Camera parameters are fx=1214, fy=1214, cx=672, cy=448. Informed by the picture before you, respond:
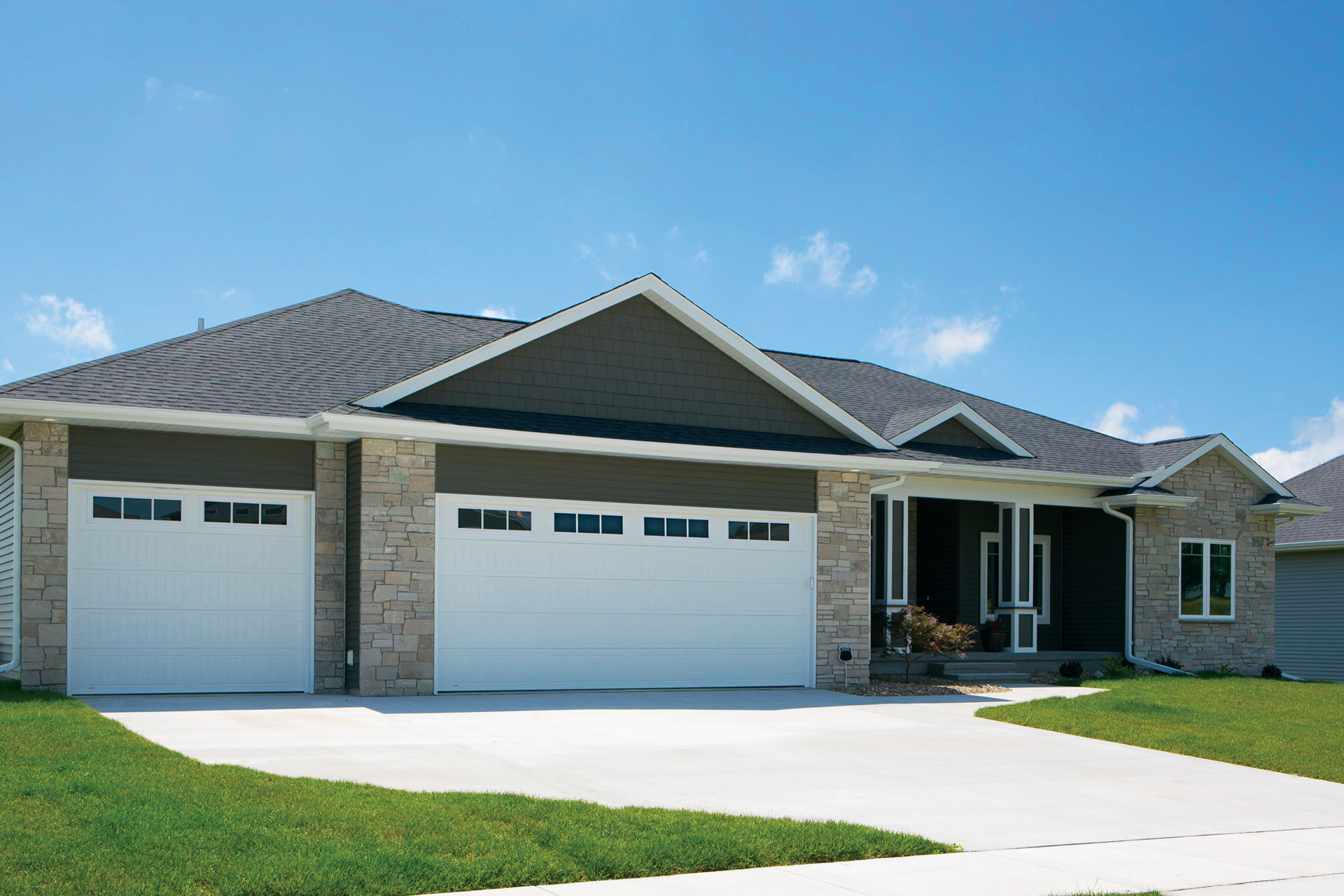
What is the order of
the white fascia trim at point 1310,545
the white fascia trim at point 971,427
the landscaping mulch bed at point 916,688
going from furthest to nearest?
the white fascia trim at point 1310,545
the white fascia trim at point 971,427
the landscaping mulch bed at point 916,688

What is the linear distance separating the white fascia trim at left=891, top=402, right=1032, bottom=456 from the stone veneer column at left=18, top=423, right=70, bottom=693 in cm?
1206

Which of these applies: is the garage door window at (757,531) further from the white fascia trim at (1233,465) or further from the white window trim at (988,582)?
the white fascia trim at (1233,465)

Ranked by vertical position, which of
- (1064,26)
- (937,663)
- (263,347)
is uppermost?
(1064,26)

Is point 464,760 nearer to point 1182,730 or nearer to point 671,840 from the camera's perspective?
point 671,840

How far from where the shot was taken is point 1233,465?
21391 mm

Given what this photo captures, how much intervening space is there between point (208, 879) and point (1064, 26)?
16182 mm

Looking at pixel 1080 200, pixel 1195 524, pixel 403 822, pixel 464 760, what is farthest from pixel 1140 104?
pixel 403 822

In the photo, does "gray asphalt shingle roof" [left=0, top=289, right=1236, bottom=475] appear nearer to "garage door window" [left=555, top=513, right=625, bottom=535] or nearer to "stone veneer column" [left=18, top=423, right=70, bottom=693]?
"stone veneer column" [left=18, top=423, right=70, bottom=693]

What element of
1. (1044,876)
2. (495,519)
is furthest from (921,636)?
(1044,876)

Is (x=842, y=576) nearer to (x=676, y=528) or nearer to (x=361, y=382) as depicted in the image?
(x=676, y=528)

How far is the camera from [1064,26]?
17.2m

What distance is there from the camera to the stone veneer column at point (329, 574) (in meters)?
13.9

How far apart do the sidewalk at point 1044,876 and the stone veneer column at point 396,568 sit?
329 inches

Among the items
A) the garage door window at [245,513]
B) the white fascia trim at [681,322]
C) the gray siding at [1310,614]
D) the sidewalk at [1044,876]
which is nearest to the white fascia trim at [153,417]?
the garage door window at [245,513]
